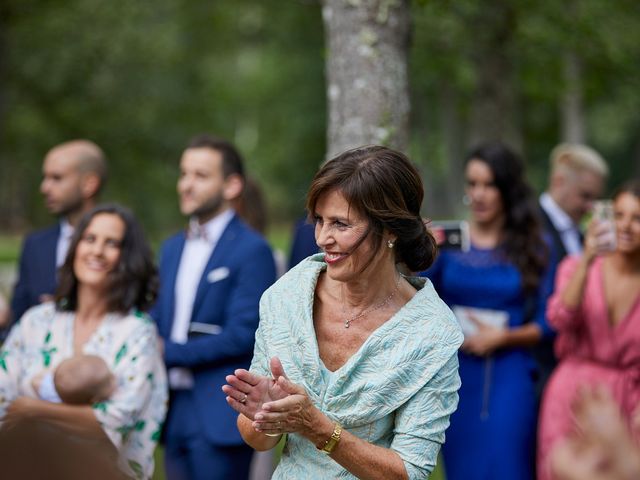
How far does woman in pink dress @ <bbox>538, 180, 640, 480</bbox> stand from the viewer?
19.0ft

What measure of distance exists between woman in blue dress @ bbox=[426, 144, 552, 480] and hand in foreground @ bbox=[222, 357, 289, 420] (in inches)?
125

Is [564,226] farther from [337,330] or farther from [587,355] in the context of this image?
[337,330]

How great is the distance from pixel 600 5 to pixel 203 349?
34.8 ft

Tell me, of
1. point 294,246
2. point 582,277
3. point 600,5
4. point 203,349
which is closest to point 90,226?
point 203,349

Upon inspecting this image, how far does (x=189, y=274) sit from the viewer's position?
604 cm

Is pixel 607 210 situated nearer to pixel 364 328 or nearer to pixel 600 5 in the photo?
pixel 364 328

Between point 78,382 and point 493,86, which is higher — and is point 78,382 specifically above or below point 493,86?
below

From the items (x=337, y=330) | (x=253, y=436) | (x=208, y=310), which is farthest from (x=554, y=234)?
(x=253, y=436)

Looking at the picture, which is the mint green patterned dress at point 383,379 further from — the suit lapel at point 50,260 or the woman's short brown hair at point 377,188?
the suit lapel at point 50,260

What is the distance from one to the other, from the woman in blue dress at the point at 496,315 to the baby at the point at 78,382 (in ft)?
7.42

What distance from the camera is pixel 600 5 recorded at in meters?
14.3

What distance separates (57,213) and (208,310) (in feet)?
5.16

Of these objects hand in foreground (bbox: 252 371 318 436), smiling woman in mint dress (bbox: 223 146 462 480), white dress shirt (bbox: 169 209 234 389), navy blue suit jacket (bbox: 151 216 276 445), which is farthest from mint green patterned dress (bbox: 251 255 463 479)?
white dress shirt (bbox: 169 209 234 389)

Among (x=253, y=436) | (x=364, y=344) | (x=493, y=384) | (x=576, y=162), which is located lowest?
(x=493, y=384)
